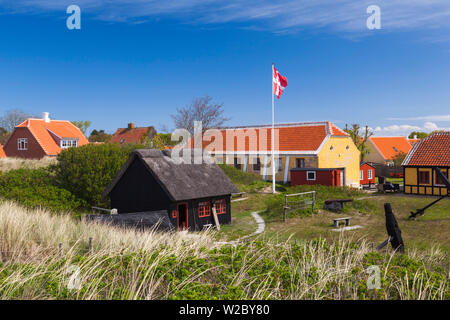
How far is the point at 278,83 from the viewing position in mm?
32500

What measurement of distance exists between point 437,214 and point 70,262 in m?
21.4

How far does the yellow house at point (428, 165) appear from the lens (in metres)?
29.4

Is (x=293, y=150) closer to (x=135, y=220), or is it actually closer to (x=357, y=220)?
(x=357, y=220)

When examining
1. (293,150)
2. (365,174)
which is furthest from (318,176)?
(365,174)

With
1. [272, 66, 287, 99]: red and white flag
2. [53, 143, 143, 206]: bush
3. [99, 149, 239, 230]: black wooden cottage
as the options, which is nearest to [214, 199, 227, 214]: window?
[99, 149, 239, 230]: black wooden cottage

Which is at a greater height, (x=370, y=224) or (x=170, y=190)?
(x=170, y=190)

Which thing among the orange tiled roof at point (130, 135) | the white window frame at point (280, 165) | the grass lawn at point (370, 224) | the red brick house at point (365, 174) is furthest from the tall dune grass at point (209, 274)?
the orange tiled roof at point (130, 135)

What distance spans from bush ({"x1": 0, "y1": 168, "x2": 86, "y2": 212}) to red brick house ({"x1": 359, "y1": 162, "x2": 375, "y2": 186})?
2759cm

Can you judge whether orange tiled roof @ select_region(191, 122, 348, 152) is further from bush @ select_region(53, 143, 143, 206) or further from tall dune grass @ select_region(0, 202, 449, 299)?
tall dune grass @ select_region(0, 202, 449, 299)

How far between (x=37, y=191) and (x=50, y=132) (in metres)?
28.8
